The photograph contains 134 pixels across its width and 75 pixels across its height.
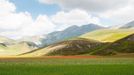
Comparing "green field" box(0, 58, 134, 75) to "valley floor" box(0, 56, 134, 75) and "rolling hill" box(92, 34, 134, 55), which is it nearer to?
"valley floor" box(0, 56, 134, 75)

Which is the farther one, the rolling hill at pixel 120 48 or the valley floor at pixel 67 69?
the rolling hill at pixel 120 48

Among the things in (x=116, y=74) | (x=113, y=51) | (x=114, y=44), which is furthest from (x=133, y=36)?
(x=116, y=74)

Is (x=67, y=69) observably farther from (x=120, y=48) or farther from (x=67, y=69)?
(x=120, y=48)

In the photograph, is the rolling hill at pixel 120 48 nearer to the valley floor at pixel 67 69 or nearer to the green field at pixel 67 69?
the valley floor at pixel 67 69

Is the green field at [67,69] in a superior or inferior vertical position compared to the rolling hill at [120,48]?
inferior

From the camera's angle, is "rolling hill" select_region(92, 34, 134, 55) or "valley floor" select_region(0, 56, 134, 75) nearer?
"valley floor" select_region(0, 56, 134, 75)

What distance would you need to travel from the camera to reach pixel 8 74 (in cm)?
3203

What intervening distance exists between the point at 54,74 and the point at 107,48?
145309 mm

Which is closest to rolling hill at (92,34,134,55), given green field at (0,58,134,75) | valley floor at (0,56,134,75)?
valley floor at (0,56,134,75)

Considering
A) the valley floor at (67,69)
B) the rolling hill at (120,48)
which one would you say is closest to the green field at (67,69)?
the valley floor at (67,69)

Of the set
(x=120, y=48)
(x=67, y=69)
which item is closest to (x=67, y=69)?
(x=67, y=69)

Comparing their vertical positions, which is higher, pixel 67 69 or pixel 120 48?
pixel 120 48

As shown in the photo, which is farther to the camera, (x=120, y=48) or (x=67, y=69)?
(x=120, y=48)

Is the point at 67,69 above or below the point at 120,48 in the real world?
below
